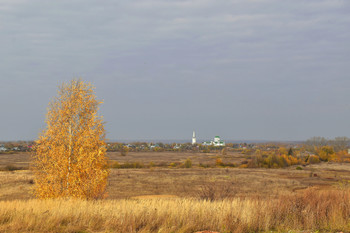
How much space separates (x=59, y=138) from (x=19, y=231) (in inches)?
275

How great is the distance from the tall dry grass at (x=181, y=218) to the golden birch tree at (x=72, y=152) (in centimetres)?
311

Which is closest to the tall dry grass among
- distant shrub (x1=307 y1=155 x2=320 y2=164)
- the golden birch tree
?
the golden birch tree

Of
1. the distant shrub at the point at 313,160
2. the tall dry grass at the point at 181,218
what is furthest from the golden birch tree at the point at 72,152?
the distant shrub at the point at 313,160

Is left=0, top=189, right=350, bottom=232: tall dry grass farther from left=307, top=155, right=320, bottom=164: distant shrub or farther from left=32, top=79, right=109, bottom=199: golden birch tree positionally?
left=307, top=155, right=320, bottom=164: distant shrub

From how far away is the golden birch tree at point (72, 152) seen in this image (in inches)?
590

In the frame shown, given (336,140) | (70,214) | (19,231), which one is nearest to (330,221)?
(70,214)

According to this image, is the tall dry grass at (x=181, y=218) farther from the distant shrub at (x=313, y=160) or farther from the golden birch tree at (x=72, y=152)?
the distant shrub at (x=313, y=160)

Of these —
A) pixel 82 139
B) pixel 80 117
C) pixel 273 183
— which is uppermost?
pixel 80 117

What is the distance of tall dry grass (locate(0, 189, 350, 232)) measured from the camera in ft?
30.7

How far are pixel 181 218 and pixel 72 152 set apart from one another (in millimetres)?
7202

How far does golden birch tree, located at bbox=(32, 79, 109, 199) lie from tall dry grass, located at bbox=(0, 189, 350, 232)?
311 centimetres

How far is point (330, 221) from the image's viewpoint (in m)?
10.7

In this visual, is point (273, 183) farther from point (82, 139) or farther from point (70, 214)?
point (70, 214)

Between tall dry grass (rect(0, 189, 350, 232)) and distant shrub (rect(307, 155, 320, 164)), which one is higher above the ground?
tall dry grass (rect(0, 189, 350, 232))
